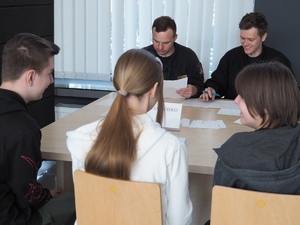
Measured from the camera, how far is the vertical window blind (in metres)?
4.19

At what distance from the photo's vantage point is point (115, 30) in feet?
14.7

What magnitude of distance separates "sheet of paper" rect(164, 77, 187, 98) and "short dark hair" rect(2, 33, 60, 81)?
4.22 ft

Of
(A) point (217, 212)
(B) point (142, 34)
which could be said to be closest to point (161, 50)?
(B) point (142, 34)

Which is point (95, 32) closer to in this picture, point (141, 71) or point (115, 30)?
point (115, 30)

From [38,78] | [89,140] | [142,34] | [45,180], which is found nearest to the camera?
[89,140]

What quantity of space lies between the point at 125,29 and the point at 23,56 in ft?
8.48

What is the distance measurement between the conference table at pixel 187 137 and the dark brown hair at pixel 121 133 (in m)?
0.45

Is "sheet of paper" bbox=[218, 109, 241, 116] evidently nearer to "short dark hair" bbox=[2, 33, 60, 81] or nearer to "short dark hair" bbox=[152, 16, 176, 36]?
"short dark hair" bbox=[152, 16, 176, 36]

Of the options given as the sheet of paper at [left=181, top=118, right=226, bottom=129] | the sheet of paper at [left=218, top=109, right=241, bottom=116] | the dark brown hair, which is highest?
the dark brown hair

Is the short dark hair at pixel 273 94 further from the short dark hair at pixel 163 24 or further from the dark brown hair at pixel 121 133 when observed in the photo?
the short dark hair at pixel 163 24

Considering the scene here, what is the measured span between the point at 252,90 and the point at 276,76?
0.09 m

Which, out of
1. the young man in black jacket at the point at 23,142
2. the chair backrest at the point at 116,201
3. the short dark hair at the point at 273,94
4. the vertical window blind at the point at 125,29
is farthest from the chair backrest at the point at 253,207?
the vertical window blind at the point at 125,29

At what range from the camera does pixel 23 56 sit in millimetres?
1957

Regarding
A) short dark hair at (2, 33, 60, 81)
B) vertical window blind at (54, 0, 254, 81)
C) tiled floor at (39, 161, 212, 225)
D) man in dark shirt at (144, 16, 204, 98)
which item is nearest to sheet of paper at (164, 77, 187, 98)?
man in dark shirt at (144, 16, 204, 98)
